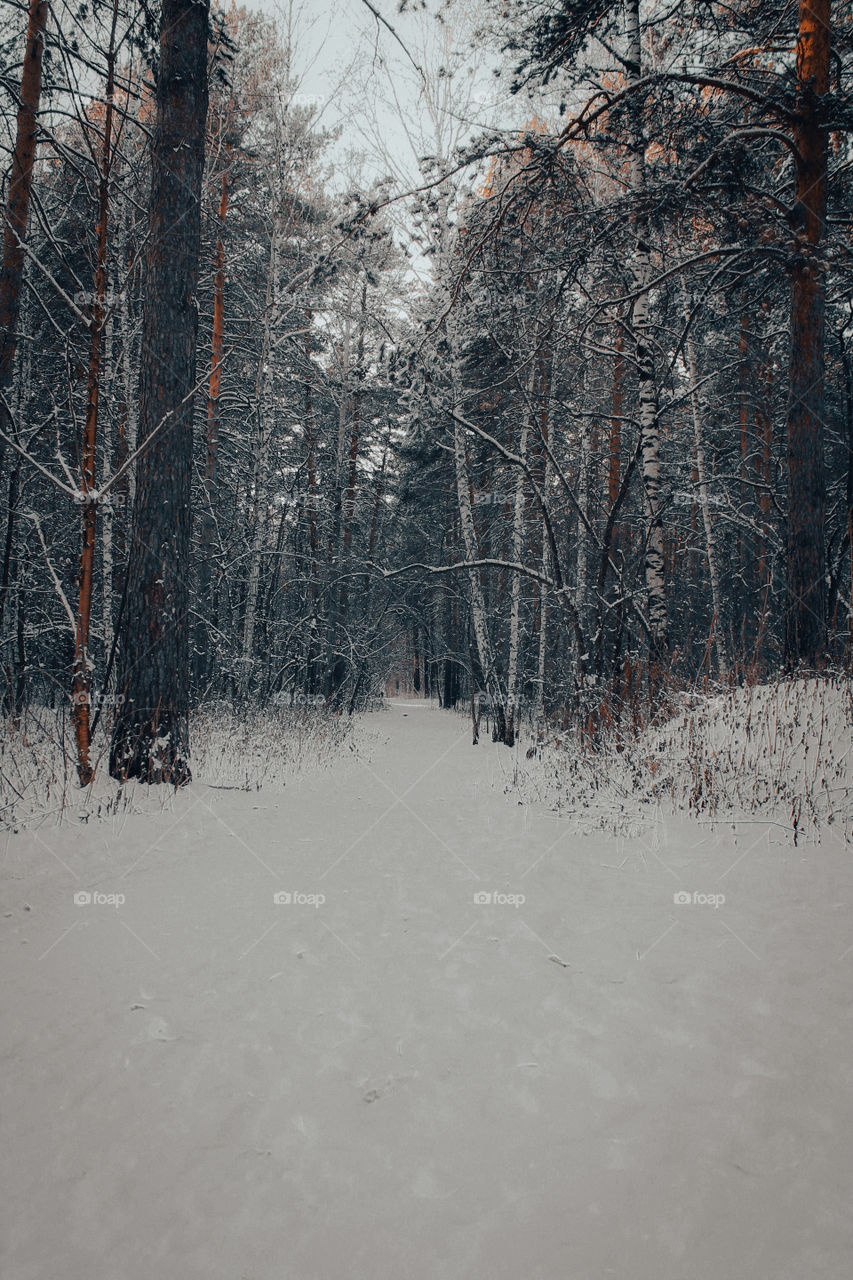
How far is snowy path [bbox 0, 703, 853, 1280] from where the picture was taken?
123 centimetres

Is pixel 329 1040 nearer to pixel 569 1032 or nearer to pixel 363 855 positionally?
pixel 569 1032

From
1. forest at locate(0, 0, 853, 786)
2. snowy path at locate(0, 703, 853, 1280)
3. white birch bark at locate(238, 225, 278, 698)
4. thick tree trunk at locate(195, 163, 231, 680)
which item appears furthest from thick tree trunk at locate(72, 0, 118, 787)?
thick tree trunk at locate(195, 163, 231, 680)

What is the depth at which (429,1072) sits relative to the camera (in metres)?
1.76

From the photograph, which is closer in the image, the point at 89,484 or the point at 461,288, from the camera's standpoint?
the point at 89,484

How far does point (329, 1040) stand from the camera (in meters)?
1.91

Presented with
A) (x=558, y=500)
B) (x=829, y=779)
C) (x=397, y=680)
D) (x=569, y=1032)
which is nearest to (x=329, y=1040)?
(x=569, y=1032)

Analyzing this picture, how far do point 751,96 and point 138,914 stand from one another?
27.5ft

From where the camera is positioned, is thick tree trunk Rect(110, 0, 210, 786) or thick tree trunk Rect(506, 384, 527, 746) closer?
thick tree trunk Rect(110, 0, 210, 786)

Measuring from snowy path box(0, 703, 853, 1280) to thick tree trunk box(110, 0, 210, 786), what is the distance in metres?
1.92

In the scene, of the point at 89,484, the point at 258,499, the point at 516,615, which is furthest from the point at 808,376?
the point at 258,499

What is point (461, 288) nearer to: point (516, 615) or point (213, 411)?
point (516, 615)

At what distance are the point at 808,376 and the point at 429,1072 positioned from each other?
23.8ft

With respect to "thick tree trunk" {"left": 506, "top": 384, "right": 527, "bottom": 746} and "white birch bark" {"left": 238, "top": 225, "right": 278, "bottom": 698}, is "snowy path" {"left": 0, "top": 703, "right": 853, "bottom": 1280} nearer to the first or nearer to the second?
"white birch bark" {"left": 238, "top": 225, "right": 278, "bottom": 698}

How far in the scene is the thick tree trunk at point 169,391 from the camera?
4980mm
